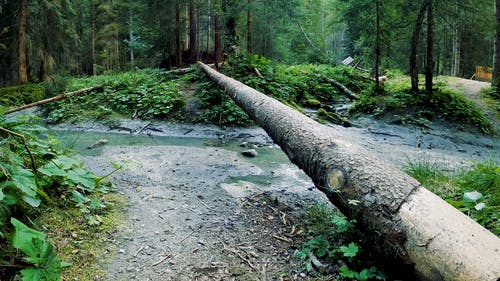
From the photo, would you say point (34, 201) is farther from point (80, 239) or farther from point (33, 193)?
point (80, 239)

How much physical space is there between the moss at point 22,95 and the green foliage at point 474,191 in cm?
1282

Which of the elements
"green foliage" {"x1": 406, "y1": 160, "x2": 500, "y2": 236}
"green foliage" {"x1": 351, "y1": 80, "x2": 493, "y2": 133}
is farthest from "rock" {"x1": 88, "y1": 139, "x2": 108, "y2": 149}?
"green foliage" {"x1": 351, "y1": 80, "x2": 493, "y2": 133}

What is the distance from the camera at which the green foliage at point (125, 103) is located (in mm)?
10997

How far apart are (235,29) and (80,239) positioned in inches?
563

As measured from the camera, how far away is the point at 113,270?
274 cm

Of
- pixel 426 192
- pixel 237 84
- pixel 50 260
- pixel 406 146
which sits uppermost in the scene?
pixel 237 84

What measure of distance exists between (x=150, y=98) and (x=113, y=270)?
9.50m

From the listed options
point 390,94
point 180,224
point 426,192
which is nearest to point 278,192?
point 180,224

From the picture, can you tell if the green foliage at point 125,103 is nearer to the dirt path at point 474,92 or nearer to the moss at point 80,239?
the moss at point 80,239

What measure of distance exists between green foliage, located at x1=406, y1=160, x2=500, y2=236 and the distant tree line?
28.4 feet

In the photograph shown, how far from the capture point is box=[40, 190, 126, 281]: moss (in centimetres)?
265

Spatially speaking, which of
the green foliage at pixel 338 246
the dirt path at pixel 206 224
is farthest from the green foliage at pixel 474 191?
the dirt path at pixel 206 224

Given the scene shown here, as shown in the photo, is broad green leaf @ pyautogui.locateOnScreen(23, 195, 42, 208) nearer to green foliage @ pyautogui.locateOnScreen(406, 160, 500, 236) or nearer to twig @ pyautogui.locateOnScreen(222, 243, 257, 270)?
twig @ pyautogui.locateOnScreen(222, 243, 257, 270)

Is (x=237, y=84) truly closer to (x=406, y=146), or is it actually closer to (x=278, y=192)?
(x=278, y=192)
